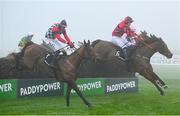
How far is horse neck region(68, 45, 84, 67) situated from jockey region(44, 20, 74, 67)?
268 mm

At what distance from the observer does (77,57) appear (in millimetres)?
10039

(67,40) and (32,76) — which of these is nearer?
(67,40)

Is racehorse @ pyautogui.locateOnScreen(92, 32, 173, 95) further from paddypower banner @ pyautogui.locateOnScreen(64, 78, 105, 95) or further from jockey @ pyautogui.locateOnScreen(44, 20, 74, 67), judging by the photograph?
jockey @ pyautogui.locateOnScreen(44, 20, 74, 67)

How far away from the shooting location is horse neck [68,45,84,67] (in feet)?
32.8

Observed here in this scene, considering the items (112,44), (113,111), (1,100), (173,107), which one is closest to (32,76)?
(1,100)

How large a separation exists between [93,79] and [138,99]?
6.27 ft

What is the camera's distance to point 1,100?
34.4 ft

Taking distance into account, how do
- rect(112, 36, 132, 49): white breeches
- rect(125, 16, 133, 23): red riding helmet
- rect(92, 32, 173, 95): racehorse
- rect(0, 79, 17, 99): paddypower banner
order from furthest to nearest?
rect(112, 36, 132, 49): white breeches, rect(125, 16, 133, 23): red riding helmet, rect(92, 32, 173, 95): racehorse, rect(0, 79, 17, 99): paddypower banner

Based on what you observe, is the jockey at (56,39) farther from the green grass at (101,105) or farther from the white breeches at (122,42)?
the white breeches at (122,42)

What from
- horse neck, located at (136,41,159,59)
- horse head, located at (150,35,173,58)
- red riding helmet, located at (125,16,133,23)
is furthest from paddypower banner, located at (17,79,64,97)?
horse head, located at (150,35,173,58)

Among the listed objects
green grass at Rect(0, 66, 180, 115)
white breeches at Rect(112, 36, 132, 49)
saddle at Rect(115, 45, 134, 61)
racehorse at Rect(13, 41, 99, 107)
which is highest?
white breeches at Rect(112, 36, 132, 49)

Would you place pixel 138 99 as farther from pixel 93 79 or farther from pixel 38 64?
pixel 38 64

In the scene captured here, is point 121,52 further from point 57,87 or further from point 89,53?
point 89,53

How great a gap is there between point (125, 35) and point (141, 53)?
2.34ft
